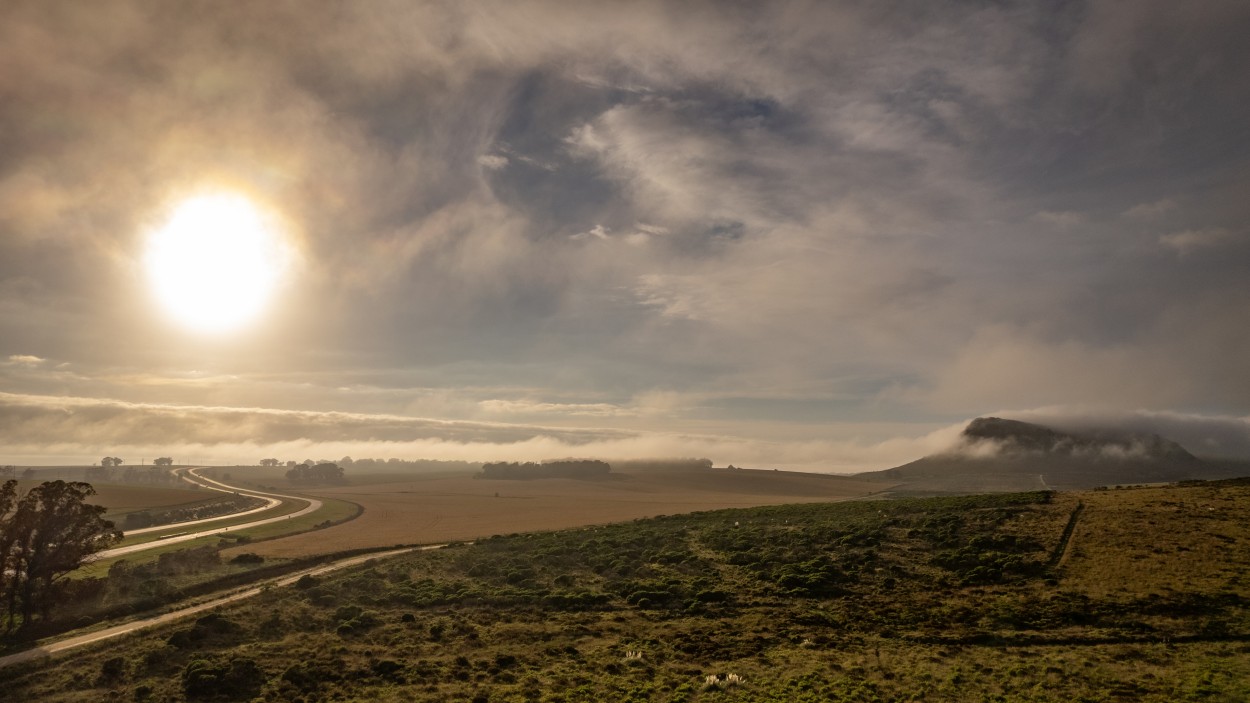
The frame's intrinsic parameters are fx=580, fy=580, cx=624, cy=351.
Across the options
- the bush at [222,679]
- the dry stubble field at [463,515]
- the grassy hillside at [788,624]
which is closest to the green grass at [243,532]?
the dry stubble field at [463,515]

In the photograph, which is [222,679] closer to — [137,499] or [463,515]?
[463,515]

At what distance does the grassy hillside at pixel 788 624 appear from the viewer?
25109 mm

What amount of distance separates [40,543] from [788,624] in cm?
5326

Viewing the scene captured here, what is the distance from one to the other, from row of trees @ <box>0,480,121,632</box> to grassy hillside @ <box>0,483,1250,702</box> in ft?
43.1

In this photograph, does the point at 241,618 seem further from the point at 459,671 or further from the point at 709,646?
the point at 709,646

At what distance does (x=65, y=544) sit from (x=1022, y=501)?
8139 cm

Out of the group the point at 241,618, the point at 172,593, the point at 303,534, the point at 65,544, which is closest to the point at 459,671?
the point at 241,618

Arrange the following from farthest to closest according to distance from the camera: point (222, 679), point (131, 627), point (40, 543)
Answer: point (40, 543), point (131, 627), point (222, 679)

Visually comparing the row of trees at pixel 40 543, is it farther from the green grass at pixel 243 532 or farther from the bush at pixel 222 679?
the bush at pixel 222 679

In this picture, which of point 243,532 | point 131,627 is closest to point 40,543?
point 131,627

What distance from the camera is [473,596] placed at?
141 feet

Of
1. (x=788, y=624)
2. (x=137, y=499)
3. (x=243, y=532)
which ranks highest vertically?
(x=788, y=624)

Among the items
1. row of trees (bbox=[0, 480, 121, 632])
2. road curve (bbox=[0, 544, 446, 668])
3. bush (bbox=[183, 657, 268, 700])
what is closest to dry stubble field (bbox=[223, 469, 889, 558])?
road curve (bbox=[0, 544, 446, 668])

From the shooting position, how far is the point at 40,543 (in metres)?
42.7
